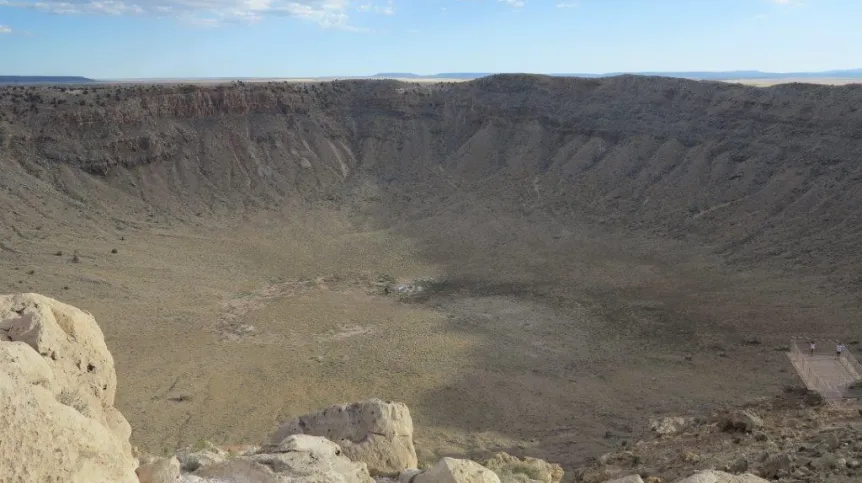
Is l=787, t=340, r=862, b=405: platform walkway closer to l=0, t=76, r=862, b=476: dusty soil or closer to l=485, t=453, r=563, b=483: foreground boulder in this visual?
l=0, t=76, r=862, b=476: dusty soil

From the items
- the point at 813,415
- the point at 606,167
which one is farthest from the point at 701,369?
the point at 606,167

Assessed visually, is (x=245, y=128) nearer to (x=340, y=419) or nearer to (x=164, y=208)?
(x=164, y=208)

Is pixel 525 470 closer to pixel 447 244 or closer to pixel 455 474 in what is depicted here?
Result: pixel 455 474

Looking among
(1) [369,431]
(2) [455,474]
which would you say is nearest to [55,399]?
(2) [455,474]

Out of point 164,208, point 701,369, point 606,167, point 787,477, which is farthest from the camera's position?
point 606,167

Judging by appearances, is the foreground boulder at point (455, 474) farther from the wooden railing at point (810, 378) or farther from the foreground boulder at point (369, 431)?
the wooden railing at point (810, 378)
